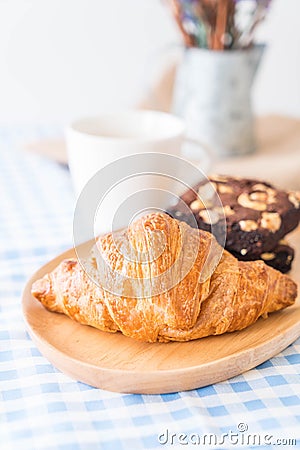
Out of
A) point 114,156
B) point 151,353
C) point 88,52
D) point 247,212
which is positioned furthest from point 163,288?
point 88,52

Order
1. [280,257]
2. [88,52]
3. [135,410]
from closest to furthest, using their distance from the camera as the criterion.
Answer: [135,410], [280,257], [88,52]

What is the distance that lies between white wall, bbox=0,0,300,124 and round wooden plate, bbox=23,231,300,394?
2.10m

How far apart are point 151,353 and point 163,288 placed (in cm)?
9

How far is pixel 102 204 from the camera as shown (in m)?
1.30

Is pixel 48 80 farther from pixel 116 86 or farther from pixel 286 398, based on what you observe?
pixel 286 398

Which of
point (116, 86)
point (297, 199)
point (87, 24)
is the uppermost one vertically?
point (297, 199)

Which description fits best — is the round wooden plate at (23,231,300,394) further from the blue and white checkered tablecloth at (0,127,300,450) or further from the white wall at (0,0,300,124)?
the white wall at (0,0,300,124)

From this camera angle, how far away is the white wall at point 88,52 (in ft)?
9.77

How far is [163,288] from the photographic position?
894mm

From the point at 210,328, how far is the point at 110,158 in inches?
19.7

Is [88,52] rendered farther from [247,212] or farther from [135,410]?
[135,410]

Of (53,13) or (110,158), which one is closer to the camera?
(110,158)

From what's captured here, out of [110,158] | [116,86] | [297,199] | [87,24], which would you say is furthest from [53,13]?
[297,199]

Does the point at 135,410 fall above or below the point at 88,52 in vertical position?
above
